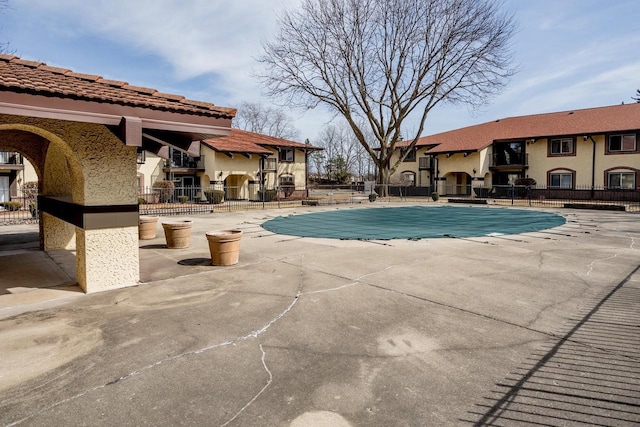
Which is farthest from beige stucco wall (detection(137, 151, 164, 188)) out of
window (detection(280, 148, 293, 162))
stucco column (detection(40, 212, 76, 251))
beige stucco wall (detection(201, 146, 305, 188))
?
stucco column (detection(40, 212, 76, 251))

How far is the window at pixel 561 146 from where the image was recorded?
3378 centimetres

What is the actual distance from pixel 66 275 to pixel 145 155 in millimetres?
26750

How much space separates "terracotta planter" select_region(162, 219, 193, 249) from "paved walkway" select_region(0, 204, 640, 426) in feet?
9.73

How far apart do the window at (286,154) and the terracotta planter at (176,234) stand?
2869 centimetres

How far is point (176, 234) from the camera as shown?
10664 millimetres

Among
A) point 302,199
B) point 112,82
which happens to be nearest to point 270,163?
point 302,199

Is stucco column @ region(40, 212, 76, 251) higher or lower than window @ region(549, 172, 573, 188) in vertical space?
lower

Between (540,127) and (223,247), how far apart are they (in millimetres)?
37781

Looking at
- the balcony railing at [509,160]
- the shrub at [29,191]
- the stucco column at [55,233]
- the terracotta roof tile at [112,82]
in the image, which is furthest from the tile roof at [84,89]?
the balcony railing at [509,160]

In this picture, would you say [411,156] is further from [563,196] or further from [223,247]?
[223,247]

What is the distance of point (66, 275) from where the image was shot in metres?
7.67

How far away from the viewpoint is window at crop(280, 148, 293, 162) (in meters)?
39.1

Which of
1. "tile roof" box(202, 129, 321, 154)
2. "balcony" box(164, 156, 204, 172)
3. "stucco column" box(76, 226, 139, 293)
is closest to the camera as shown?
"stucco column" box(76, 226, 139, 293)

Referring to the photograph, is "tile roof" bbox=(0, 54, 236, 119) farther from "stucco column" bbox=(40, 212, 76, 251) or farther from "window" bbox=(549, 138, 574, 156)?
"window" bbox=(549, 138, 574, 156)
